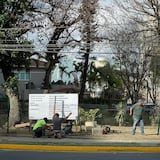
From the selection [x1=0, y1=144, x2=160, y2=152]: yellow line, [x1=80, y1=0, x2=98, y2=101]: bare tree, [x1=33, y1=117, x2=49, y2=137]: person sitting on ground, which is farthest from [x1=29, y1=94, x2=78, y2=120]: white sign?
[x1=80, y1=0, x2=98, y2=101]: bare tree

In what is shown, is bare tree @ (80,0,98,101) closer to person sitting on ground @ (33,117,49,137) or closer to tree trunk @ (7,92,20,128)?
tree trunk @ (7,92,20,128)

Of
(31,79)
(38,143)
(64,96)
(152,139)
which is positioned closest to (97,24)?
(64,96)

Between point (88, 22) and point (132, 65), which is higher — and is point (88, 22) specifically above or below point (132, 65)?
above

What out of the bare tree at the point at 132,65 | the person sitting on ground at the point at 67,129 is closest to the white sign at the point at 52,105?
the person sitting on ground at the point at 67,129

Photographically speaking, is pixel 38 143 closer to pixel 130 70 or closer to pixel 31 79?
pixel 130 70

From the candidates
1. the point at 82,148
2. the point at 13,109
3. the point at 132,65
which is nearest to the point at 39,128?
the point at 82,148

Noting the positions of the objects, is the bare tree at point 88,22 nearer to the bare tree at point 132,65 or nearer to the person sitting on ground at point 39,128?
the bare tree at point 132,65

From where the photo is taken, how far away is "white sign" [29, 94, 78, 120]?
2328cm

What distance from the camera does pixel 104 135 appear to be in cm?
2248

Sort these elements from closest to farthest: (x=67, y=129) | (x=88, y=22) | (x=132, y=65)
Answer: (x=67, y=129) → (x=88, y=22) → (x=132, y=65)

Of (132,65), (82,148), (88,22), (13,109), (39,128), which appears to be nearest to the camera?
(82,148)

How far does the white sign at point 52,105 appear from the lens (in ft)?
76.4

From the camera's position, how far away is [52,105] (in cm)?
2350

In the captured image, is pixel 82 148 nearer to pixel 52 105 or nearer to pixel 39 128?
pixel 39 128
